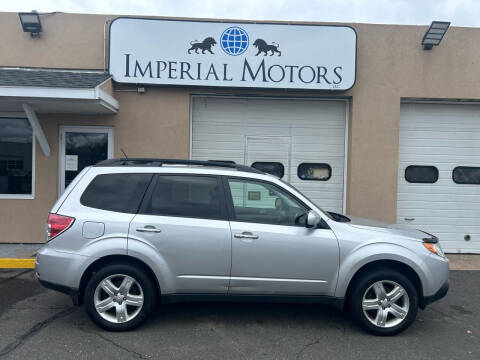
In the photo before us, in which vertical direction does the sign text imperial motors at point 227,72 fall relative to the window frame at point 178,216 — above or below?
above

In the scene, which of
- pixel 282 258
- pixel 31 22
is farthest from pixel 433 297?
pixel 31 22

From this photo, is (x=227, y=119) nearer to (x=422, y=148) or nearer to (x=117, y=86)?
(x=117, y=86)


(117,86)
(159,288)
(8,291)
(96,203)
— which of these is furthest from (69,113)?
(159,288)

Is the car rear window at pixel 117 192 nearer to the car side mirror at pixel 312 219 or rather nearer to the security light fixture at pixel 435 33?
the car side mirror at pixel 312 219

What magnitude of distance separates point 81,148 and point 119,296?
4.83 m

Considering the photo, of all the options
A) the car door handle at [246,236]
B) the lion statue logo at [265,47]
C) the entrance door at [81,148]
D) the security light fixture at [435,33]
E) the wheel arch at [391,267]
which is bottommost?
the wheel arch at [391,267]

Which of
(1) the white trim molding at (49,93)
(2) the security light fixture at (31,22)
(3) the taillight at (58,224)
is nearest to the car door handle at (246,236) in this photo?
(3) the taillight at (58,224)

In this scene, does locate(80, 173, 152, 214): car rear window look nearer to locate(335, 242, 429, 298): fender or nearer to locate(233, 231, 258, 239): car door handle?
locate(233, 231, 258, 239): car door handle

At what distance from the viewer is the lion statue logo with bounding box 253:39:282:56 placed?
8.22m

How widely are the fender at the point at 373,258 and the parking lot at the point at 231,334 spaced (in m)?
0.60

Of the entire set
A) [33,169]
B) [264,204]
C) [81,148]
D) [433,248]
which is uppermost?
[81,148]

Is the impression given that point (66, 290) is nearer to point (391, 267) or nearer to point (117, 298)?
point (117, 298)

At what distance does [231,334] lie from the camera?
4.46 m

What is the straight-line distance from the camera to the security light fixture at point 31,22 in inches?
319
